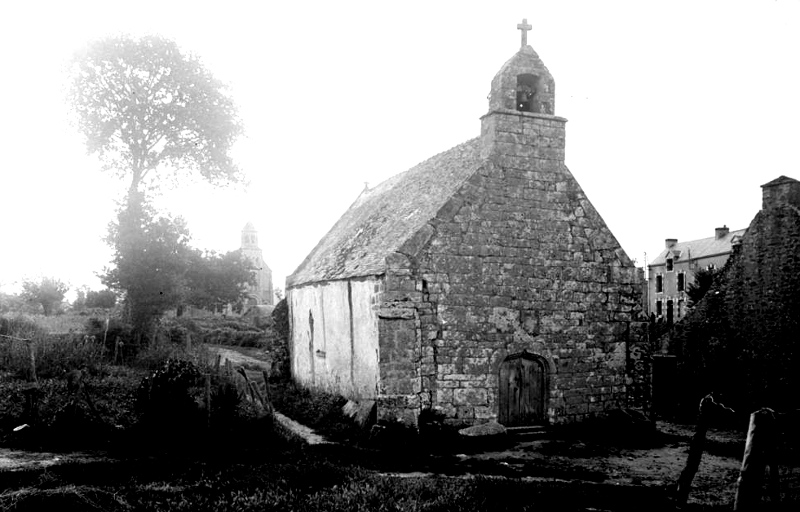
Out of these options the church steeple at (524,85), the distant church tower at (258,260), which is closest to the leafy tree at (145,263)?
the church steeple at (524,85)

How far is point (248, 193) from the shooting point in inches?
1501

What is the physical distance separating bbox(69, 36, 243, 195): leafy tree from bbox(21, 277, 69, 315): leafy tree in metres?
10.9

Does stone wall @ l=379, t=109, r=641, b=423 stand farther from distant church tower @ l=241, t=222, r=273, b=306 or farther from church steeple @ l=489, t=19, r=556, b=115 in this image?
distant church tower @ l=241, t=222, r=273, b=306

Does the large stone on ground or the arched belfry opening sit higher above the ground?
the arched belfry opening

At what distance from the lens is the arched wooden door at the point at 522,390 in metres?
15.2

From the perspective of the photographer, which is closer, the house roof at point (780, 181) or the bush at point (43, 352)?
the bush at point (43, 352)

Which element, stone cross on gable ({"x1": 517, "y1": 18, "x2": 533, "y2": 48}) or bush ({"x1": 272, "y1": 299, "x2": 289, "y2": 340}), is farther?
bush ({"x1": 272, "y1": 299, "x2": 289, "y2": 340})

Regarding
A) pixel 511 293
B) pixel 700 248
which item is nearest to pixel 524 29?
pixel 511 293

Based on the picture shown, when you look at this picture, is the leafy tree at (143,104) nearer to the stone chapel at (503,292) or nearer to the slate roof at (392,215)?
the slate roof at (392,215)

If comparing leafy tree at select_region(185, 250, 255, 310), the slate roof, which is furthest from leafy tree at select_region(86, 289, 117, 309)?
the slate roof

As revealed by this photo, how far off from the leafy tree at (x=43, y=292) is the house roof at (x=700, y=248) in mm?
55034

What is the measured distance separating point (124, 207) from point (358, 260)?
1734 cm

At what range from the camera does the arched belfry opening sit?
1661 centimetres

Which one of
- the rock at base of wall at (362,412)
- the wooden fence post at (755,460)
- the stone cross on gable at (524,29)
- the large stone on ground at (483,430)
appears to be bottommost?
the large stone on ground at (483,430)
